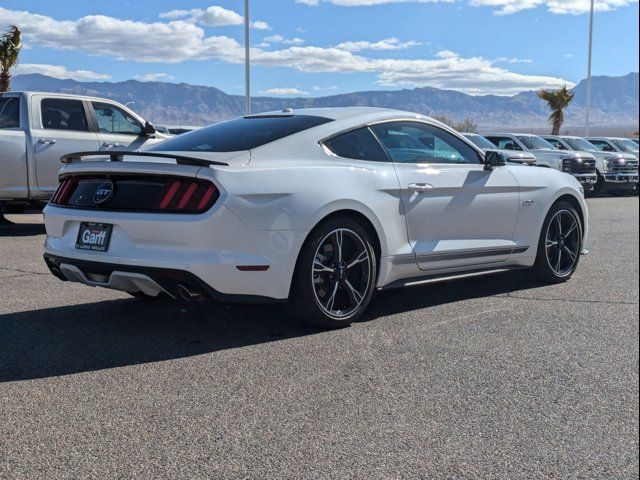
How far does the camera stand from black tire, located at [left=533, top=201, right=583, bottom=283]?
273 inches

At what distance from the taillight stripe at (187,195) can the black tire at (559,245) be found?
11.3 ft

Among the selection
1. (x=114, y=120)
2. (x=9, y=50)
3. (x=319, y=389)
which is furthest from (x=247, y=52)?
→ (x=319, y=389)

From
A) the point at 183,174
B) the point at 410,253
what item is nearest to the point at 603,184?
the point at 410,253

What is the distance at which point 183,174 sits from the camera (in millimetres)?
4754

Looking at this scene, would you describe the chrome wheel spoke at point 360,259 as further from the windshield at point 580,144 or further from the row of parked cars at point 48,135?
the windshield at point 580,144

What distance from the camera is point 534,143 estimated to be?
22.3 meters

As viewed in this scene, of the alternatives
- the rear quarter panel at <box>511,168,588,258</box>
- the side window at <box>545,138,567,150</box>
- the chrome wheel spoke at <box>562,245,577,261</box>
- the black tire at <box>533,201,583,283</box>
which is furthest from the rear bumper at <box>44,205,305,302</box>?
the side window at <box>545,138,567,150</box>

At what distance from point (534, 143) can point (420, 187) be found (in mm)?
17465

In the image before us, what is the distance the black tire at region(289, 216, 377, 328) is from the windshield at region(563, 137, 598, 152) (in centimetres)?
2015

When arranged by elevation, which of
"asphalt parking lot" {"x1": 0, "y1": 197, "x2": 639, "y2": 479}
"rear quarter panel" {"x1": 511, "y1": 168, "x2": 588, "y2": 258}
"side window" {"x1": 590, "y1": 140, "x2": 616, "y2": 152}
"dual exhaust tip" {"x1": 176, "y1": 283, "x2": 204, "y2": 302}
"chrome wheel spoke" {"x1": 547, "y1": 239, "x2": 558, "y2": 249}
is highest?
"side window" {"x1": 590, "y1": 140, "x2": 616, "y2": 152}

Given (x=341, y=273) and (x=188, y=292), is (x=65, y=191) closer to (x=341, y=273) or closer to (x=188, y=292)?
(x=188, y=292)

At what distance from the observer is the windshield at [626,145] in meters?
26.8

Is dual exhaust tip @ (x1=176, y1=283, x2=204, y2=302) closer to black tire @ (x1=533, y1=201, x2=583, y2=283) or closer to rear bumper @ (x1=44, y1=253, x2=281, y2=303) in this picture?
rear bumper @ (x1=44, y1=253, x2=281, y2=303)

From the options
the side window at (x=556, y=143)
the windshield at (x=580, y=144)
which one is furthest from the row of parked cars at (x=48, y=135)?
the windshield at (x=580, y=144)
